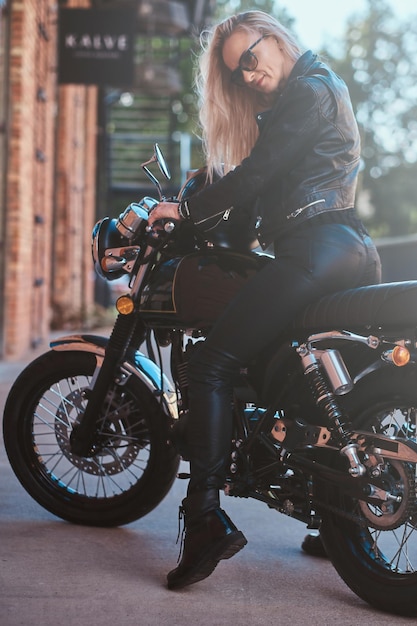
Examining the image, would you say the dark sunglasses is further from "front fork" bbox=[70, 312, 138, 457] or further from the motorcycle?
"front fork" bbox=[70, 312, 138, 457]

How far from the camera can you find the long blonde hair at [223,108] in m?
3.95

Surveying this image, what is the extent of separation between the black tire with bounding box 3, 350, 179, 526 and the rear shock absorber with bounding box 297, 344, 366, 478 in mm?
893

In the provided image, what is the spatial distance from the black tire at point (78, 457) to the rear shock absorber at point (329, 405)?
35.2 inches

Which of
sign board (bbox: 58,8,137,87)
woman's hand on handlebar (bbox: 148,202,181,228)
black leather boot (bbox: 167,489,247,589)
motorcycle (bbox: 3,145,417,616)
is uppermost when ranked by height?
sign board (bbox: 58,8,137,87)

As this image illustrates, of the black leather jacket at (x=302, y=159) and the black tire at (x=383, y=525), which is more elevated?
the black leather jacket at (x=302, y=159)

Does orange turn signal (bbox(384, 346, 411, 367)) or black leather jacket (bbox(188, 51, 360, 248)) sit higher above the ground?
black leather jacket (bbox(188, 51, 360, 248))

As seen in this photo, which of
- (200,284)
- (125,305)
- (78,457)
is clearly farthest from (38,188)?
(200,284)

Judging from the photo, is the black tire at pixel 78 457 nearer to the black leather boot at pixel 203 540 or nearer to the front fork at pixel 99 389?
the front fork at pixel 99 389

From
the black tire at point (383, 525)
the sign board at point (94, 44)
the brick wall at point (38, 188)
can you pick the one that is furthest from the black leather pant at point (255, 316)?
the sign board at point (94, 44)

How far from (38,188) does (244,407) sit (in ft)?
Result: 29.8

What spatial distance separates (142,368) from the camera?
14.1ft

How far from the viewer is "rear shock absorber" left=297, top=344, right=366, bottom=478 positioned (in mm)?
3436

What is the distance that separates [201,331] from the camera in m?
3.91

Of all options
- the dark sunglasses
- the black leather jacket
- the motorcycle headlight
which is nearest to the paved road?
the motorcycle headlight
